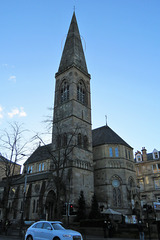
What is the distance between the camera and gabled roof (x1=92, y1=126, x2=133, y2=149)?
37.5 meters

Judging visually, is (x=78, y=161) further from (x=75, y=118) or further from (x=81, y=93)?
(x=81, y=93)

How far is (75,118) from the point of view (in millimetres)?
33438

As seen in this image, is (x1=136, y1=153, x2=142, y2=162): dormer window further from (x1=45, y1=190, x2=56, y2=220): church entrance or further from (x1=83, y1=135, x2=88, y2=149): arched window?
(x1=45, y1=190, x2=56, y2=220): church entrance

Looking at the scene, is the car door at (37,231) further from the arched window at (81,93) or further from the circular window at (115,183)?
the arched window at (81,93)

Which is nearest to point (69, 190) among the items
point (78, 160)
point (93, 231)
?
point (78, 160)

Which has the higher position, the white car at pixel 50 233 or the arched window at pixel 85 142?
the arched window at pixel 85 142

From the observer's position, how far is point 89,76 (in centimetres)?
4203

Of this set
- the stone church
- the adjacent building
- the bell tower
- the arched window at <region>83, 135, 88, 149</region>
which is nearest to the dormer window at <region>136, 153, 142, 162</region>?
the adjacent building

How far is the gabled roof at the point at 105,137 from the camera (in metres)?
37.5

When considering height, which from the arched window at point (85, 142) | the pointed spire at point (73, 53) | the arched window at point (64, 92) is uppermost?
the pointed spire at point (73, 53)

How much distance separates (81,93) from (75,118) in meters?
6.83

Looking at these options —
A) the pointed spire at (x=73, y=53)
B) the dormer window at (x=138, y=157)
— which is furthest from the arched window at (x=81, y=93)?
the dormer window at (x=138, y=157)

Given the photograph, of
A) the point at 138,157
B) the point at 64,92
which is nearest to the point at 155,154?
the point at 138,157

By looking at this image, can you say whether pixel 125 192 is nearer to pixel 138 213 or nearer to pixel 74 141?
pixel 138 213
